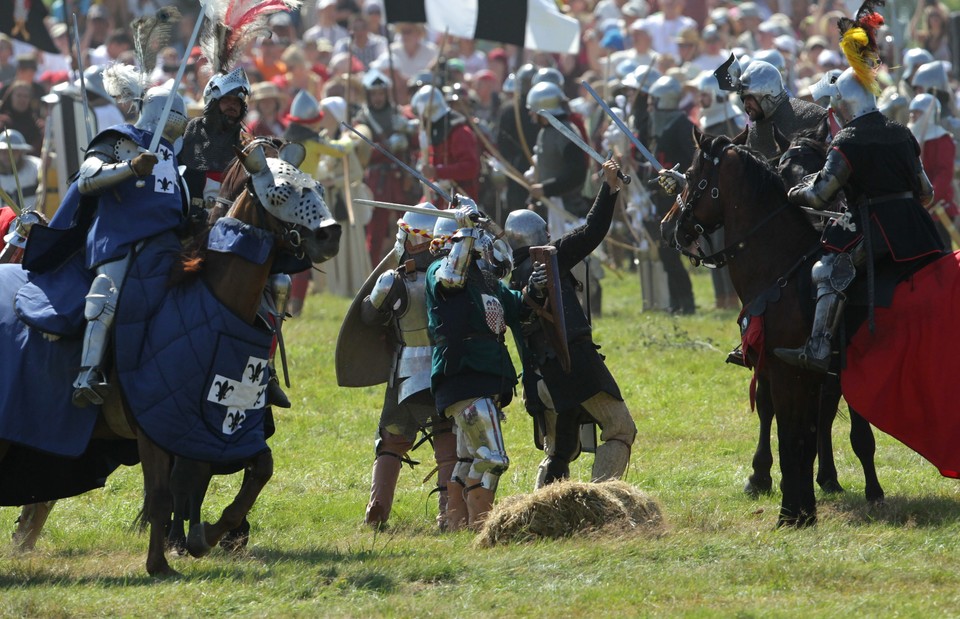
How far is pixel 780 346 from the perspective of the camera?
28.3ft

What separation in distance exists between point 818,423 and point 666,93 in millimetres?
7768

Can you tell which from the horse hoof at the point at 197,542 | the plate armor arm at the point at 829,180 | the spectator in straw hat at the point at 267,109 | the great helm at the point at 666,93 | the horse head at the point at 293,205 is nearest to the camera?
the horse head at the point at 293,205

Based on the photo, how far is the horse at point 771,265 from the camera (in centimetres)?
865

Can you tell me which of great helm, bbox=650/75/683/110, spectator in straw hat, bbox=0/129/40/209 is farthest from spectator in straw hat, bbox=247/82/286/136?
great helm, bbox=650/75/683/110

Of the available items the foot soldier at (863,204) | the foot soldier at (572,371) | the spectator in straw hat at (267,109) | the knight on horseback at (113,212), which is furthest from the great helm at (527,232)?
the spectator in straw hat at (267,109)

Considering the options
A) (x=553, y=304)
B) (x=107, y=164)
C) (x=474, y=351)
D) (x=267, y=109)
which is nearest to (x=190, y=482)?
(x=107, y=164)

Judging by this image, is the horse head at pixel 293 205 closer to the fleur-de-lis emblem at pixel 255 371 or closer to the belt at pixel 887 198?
the fleur-de-lis emblem at pixel 255 371

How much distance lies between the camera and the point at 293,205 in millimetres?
7637

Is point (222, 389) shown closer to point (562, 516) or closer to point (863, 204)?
point (562, 516)

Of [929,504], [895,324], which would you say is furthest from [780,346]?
[929,504]

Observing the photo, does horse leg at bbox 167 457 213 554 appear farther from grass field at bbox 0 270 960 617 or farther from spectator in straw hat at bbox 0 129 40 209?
spectator in straw hat at bbox 0 129 40 209

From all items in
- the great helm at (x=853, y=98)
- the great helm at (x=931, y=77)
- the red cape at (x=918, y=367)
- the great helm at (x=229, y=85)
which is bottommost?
the red cape at (x=918, y=367)

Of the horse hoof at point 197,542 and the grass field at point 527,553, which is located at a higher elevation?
the horse hoof at point 197,542

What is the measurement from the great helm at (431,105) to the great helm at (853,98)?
913cm
